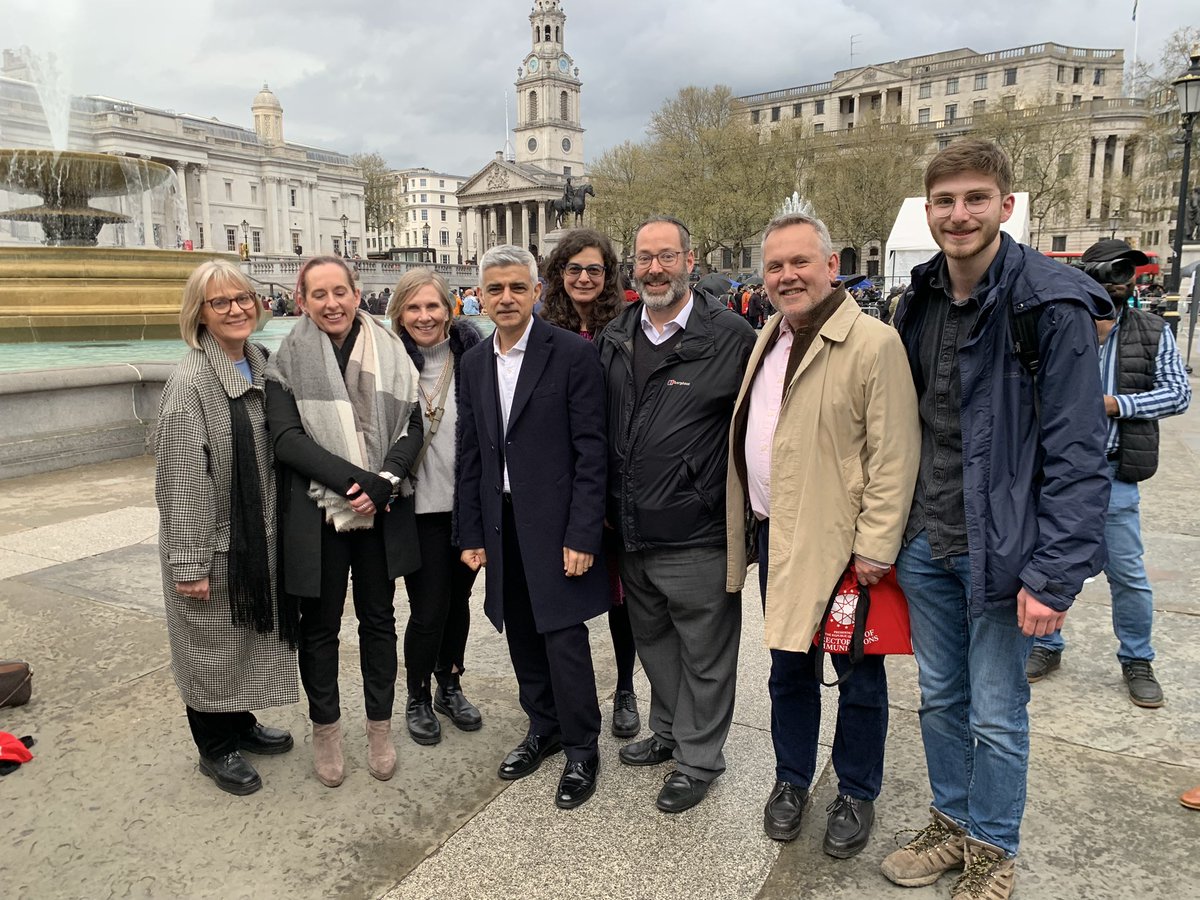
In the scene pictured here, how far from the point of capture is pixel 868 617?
2648 mm

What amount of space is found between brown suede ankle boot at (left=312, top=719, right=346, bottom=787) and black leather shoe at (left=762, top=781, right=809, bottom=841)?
160 centimetres

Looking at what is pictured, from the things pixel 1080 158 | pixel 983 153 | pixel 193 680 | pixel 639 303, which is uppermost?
pixel 1080 158

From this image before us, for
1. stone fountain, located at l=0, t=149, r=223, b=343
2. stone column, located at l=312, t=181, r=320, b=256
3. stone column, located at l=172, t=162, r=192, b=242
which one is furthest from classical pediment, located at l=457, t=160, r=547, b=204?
stone fountain, located at l=0, t=149, r=223, b=343

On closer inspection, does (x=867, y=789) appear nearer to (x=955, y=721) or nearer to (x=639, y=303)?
(x=955, y=721)

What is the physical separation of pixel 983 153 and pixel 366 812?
291 centimetres

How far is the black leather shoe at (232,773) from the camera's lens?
3109mm

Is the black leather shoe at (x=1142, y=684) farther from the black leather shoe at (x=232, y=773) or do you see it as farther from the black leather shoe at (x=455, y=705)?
the black leather shoe at (x=232, y=773)

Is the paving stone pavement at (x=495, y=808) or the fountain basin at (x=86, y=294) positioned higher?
the fountain basin at (x=86, y=294)

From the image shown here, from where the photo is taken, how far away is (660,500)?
2986 mm

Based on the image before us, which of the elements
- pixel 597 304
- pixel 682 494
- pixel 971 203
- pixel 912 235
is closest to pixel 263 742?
pixel 682 494

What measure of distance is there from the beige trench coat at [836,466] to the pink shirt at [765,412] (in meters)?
0.12

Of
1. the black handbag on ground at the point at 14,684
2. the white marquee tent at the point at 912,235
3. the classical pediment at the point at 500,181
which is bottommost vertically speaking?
the black handbag on ground at the point at 14,684

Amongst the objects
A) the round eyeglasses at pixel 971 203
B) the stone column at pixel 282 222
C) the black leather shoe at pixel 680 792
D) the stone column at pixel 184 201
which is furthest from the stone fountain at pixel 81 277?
the stone column at pixel 282 222

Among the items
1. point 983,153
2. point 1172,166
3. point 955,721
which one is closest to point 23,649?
point 955,721
